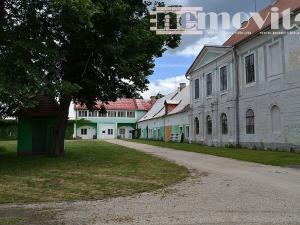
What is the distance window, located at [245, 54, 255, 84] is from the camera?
29.3 meters

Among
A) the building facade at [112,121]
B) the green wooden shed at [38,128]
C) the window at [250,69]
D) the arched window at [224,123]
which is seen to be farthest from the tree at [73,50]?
the building facade at [112,121]

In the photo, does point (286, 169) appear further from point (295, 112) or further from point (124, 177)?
point (295, 112)

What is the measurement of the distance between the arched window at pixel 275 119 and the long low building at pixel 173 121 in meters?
17.8

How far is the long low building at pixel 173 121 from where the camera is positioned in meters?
47.0

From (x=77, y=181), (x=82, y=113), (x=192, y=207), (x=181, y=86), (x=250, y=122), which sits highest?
(x=181, y=86)

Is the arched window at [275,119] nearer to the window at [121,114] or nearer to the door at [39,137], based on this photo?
the door at [39,137]

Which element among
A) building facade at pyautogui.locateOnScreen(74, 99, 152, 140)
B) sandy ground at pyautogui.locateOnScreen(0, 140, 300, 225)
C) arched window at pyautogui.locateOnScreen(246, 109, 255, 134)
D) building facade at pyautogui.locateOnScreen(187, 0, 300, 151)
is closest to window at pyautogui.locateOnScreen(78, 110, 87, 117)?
building facade at pyautogui.locateOnScreen(74, 99, 152, 140)

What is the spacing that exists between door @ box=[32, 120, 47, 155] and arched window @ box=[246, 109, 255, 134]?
45.9ft

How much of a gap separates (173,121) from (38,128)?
95.4ft

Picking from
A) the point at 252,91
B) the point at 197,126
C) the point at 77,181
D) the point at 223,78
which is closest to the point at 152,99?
the point at 197,126

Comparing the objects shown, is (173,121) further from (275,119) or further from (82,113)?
(82,113)

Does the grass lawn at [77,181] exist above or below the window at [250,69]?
below

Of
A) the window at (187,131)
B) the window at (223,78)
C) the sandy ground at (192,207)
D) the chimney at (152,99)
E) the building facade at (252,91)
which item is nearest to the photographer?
the sandy ground at (192,207)

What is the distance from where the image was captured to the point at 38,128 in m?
24.5
